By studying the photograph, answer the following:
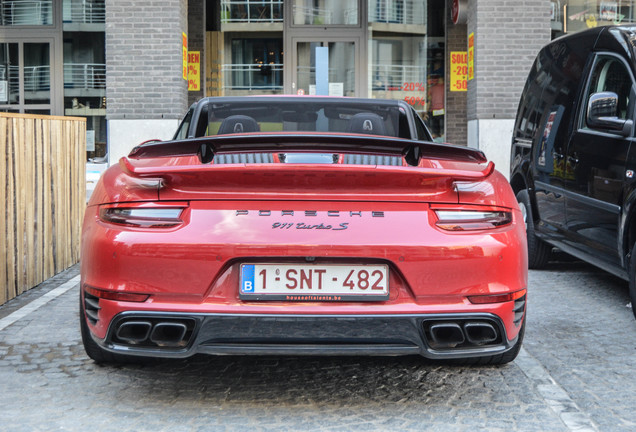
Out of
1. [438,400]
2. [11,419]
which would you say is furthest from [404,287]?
[11,419]

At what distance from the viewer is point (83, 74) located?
1562 cm

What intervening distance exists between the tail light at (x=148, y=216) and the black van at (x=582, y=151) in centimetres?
317

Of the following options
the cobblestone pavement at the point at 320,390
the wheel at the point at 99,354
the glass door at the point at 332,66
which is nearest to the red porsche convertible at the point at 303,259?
the cobblestone pavement at the point at 320,390

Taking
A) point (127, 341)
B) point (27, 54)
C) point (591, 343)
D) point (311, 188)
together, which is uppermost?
point (27, 54)

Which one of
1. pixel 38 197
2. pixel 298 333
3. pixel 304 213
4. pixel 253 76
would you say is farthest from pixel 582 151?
pixel 253 76

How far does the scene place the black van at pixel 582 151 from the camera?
568cm

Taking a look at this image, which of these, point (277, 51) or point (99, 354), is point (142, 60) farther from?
point (99, 354)

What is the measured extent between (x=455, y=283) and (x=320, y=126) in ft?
6.79

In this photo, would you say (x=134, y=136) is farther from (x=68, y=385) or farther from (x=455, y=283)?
(x=455, y=283)

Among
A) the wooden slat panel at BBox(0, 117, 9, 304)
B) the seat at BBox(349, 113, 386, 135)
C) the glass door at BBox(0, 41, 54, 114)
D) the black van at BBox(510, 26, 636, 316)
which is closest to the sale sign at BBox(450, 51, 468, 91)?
the glass door at BBox(0, 41, 54, 114)

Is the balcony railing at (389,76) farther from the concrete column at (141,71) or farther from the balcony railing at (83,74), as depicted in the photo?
the balcony railing at (83,74)

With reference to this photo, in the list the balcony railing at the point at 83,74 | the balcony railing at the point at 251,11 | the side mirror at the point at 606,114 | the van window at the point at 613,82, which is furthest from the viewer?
the balcony railing at the point at 83,74

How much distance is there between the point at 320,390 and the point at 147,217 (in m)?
1.19

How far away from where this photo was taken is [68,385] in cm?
406
